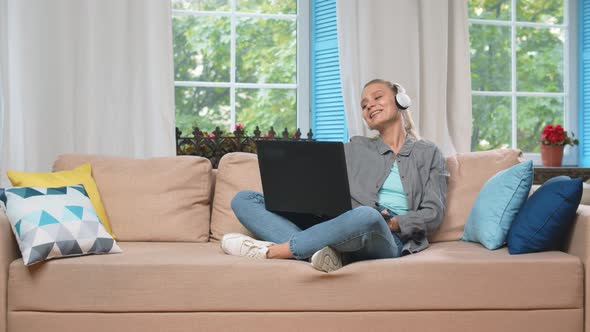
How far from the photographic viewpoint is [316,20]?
15.3 feet

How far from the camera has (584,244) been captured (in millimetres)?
2648

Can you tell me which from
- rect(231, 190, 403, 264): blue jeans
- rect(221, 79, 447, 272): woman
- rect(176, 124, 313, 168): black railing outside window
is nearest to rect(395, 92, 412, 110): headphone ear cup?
rect(221, 79, 447, 272): woman

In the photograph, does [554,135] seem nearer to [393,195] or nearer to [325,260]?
[393,195]

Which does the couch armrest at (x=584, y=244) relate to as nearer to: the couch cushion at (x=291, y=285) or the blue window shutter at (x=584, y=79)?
the couch cushion at (x=291, y=285)

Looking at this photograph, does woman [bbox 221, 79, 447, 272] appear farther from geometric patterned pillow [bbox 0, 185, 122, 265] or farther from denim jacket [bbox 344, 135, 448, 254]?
geometric patterned pillow [bbox 0, 185, 122, 265]

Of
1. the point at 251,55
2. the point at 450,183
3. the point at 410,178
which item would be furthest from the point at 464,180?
the point at 251,55

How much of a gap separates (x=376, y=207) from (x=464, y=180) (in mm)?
478

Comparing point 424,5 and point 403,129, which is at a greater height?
point 424,5

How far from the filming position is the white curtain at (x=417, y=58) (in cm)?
445

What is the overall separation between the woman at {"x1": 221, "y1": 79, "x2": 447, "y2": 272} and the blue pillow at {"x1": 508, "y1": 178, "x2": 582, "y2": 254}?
0.36 metres

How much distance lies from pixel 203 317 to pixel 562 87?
368 cm

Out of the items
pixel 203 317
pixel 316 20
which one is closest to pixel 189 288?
pixel 203 317

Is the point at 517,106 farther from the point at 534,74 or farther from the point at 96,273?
the point at 96,273

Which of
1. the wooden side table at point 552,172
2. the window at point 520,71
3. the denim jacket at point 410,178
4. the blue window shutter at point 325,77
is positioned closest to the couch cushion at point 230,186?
the denim jacket at point 410,178
